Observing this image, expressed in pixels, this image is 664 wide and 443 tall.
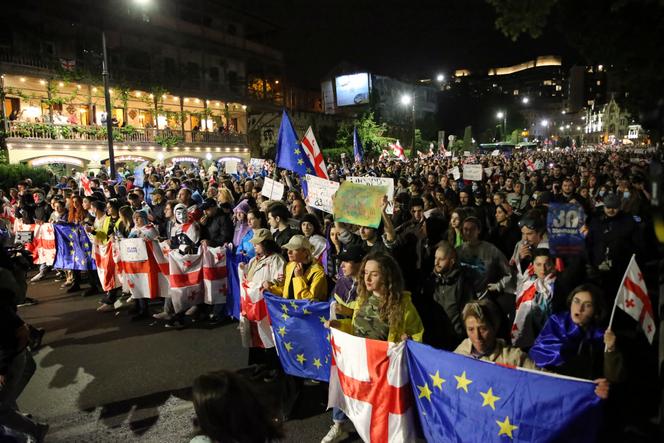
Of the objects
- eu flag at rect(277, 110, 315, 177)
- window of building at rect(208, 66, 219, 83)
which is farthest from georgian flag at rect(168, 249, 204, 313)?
window of building at rect(208, 66, 219, 83)

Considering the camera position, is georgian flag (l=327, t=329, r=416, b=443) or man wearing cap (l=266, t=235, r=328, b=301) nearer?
georgian flag (l=327, t=329, r=416, b=443)

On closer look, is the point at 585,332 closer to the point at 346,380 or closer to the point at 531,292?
the point at 531,292

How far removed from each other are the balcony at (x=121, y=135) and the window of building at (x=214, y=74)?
5.68 meters

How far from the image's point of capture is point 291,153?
898 cm

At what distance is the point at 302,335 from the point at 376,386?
1.22 meters

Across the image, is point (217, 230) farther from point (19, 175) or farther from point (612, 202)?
point (19, 175)

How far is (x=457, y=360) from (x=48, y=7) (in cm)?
3444

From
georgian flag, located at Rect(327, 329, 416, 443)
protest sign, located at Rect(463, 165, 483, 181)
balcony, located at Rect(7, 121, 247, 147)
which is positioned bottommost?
georgian flag, located at Rect(327, 329, 416, 443)

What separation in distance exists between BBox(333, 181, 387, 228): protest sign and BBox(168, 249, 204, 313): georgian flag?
2628mm

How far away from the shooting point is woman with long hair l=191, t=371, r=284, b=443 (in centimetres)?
214

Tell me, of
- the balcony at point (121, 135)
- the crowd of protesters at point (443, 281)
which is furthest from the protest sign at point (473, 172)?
the balcony at point (121, 135)

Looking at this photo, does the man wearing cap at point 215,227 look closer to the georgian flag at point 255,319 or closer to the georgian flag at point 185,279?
the georgian flag at point 185,279

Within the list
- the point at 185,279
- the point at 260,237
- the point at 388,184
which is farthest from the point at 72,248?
the point at 388,184

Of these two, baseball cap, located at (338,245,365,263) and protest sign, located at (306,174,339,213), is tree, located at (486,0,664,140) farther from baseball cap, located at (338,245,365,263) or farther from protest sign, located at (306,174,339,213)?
protest sign, located at (306,174,339,213)
